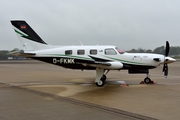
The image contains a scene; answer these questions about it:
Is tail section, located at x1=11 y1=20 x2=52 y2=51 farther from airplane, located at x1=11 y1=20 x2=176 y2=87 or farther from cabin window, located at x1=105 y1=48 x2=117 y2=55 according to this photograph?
cabin window, located at x1=105 y1=48 x2=117 y2=55

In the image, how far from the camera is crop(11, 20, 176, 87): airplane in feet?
44.6

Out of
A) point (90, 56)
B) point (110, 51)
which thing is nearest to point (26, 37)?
point (90, 56)

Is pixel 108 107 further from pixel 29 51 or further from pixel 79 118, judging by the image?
pixel 29 51

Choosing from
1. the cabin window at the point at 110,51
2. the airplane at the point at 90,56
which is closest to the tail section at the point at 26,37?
the airplane at the point at 90,56

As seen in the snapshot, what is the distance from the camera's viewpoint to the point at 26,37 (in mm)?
15711

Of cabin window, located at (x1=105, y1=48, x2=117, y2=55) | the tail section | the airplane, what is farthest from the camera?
the tail section

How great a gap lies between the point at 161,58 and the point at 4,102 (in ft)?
30.7

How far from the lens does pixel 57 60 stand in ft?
48.4

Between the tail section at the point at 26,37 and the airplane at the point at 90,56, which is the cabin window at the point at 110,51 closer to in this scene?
the airplane at the point at 90,56

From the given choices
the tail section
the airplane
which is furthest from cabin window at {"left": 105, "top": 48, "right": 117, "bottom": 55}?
the tail section

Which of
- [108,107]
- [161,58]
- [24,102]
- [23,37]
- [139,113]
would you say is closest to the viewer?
[139,113]

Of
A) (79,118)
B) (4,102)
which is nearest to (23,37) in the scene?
(4,102)

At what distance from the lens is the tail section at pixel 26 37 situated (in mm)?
15586

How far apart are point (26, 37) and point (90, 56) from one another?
17.4 ft
